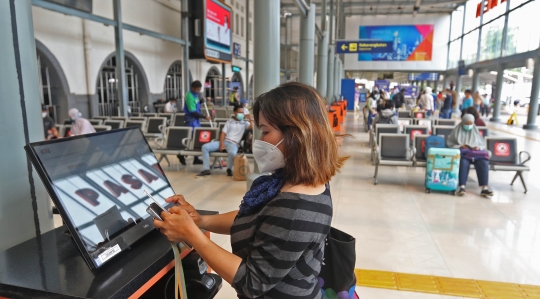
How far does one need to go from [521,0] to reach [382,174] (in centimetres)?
1769

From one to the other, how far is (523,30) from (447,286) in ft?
67.4

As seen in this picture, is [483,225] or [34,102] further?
[483,225]

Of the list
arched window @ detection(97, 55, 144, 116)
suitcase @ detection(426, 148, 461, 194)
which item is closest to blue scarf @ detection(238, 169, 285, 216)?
suitcase @ detection(426, 148, 461, 194)

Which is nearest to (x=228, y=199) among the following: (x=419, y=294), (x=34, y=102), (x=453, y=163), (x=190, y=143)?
(x=190, y=143)

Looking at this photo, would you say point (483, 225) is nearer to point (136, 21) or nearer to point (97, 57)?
point (97, 57)

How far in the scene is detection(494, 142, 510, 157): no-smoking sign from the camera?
6.65m

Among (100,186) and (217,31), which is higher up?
(217,31)

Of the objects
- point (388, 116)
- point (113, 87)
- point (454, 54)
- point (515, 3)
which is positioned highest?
point (515, 3)

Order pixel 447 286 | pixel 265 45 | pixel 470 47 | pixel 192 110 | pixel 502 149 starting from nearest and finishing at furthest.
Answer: pixel 447 286, pixel 265 45, pixel 502 149, pixel 192 110, pixel 470 47

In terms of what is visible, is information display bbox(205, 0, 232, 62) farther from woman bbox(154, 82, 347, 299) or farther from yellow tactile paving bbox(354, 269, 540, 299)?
woman bbox(154, 82, 347, 299)

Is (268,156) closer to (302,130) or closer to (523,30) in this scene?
(302,130)

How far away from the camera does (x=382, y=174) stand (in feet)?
25.5

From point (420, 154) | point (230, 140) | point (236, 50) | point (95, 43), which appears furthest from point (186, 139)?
point (236, 50)

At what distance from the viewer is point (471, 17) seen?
29.8 metres
